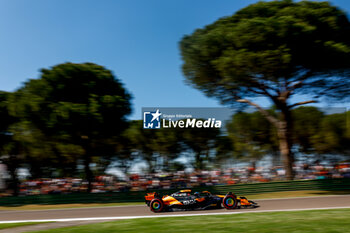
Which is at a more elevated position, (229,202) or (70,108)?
(70,108)

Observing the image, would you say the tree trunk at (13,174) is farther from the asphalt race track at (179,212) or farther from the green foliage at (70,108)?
the asphalt race track at (179,212)

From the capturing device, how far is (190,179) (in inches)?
744

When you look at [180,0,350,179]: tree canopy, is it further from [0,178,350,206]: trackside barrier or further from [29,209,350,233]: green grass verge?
[29,209,350,233]: green grass verge

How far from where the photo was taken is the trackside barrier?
1650cm

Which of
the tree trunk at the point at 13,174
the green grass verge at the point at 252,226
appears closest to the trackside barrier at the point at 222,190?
the tree trunk at the point at 13,174

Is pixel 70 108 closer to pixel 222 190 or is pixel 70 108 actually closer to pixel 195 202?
pixel 222 190

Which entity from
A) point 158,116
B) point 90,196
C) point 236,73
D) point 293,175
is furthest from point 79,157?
point 293,175

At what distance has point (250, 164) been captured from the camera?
19250mm

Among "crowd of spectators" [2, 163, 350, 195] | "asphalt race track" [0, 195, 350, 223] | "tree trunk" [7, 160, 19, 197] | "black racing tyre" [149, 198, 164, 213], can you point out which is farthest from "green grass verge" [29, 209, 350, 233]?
"tree trunk" [7, 160, 19, 197]

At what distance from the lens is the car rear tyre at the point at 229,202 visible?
10.9m

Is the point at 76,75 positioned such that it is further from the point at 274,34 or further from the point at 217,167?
the point at 274,34

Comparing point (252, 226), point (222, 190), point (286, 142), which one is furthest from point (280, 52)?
point (252, 226)

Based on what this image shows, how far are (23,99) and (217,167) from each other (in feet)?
45.0

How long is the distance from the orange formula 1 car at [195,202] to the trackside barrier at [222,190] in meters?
5.57
